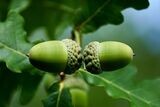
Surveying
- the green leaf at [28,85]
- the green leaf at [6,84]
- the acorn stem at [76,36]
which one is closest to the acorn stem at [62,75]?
the acorn stem at [76,36]

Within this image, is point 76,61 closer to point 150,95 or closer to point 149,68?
point 150,95

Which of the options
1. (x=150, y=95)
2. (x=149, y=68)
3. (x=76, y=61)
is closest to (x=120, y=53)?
(x=76, y=61)

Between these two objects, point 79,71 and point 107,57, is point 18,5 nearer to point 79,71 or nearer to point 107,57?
point 79,71

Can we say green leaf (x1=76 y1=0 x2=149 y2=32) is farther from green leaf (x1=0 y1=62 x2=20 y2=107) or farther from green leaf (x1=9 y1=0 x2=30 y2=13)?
green leaf (x1=0 y1=62 x2=20 y2=107)

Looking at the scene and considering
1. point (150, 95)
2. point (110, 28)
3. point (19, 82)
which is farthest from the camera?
point (110, 28)

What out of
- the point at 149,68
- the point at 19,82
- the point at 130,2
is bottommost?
the point at 149,68
